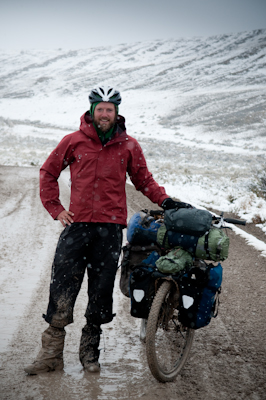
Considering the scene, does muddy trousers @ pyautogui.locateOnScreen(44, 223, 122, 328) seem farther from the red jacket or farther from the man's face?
the man's face

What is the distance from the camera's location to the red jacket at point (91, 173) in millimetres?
2965

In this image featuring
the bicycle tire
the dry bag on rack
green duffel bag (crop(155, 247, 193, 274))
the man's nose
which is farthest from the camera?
the man's nose

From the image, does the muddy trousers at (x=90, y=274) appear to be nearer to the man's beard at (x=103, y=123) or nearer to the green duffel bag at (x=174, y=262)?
the green duffel bag at (x=174, y=262)

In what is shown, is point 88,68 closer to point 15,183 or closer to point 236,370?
point 15,183

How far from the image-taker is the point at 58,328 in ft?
9.66

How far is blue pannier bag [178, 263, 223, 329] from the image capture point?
2.77 m

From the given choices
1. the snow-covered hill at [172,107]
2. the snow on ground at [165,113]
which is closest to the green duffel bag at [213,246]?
the snow on ground at [165,113]

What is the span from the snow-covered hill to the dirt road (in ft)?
18.3

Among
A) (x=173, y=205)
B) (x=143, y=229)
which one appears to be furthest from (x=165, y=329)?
(x=173, y=205)

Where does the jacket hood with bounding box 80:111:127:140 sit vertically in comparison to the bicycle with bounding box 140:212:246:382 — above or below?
above

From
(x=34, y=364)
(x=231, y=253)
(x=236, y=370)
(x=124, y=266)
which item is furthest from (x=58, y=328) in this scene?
(x=231, y=253)

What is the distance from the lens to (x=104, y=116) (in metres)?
2.99

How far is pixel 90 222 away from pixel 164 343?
4.55 ft

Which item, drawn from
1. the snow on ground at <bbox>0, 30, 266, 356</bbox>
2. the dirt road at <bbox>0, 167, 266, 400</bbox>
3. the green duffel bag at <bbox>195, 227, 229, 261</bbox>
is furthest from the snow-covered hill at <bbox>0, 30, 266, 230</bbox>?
the green duffel bag at <bbox>195, 227, 229, 261</bbox>
